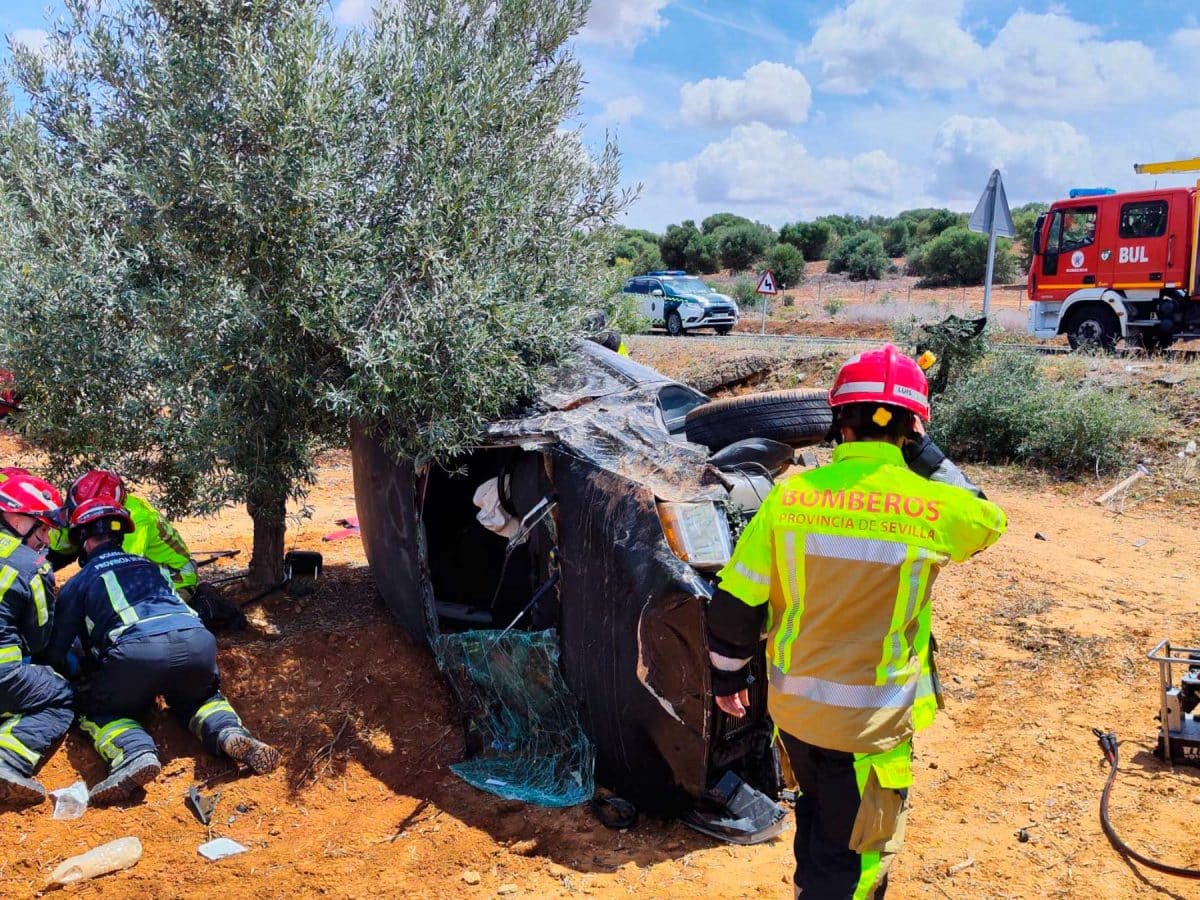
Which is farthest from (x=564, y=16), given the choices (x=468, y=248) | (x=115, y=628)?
(x=115, y=628)

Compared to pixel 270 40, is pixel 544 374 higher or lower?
lower

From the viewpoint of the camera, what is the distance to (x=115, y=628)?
4.35 metres

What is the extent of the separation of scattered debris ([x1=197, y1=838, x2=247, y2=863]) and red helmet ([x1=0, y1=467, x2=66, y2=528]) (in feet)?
5.88

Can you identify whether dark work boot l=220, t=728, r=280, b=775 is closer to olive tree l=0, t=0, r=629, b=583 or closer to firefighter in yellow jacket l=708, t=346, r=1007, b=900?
olive tree l=0, t=0, r=629, b=583

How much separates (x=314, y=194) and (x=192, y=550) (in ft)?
13.9

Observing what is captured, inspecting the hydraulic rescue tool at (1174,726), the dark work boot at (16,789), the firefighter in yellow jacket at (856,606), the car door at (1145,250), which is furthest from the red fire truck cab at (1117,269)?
the dark work boot at (16,789)

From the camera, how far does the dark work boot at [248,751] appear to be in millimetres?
4305

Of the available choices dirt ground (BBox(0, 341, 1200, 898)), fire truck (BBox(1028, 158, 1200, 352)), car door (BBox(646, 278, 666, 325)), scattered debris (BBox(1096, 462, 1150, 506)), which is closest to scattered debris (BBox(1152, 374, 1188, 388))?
scattered debris (BBox(1096, 462, 1150, 506))

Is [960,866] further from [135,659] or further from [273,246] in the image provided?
[273,246]

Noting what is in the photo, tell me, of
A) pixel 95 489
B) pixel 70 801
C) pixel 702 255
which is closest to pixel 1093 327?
pixel 95 489

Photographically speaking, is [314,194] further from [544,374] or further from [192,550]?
[192,550]

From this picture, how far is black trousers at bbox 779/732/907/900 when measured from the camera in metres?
2.65

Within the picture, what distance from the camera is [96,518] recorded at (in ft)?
15.4

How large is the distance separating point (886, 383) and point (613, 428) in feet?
5.94
